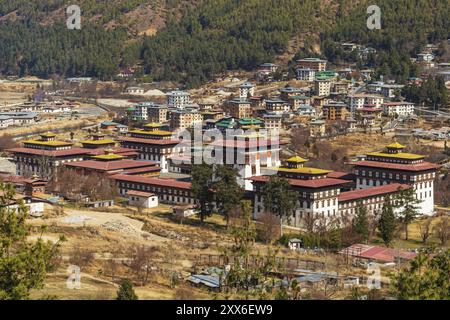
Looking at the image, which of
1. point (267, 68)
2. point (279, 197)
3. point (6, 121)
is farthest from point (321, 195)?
point (267, 68)

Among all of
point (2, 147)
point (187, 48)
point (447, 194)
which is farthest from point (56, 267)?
point (187, 48)

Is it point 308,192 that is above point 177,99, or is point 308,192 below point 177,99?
above

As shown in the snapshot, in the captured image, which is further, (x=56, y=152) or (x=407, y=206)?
(x=56, y=152)

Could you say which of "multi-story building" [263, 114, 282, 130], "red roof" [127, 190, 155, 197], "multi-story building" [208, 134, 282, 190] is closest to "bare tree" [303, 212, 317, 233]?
"multi-story building" [208, 134, 282, 190]
